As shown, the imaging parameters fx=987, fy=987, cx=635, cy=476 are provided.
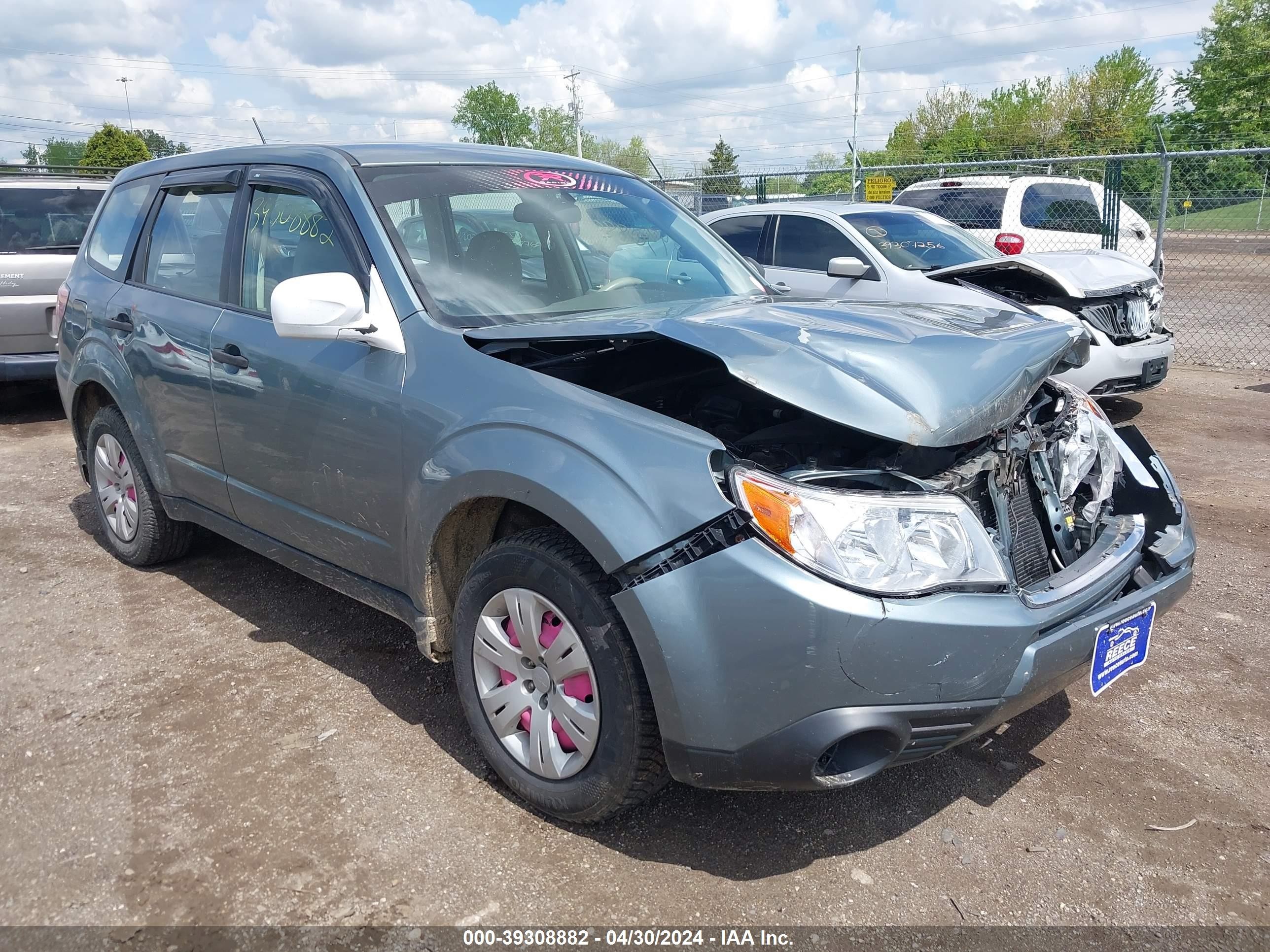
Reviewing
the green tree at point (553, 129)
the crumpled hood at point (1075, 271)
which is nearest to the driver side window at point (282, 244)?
the crumpled hood at point (1075, 271)

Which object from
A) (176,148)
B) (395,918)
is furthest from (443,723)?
(176,148)

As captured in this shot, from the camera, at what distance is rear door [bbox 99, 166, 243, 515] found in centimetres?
378

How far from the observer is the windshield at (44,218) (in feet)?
25.6

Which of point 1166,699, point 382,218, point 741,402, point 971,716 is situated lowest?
point 1166,699

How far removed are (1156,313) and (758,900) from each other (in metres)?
6.73

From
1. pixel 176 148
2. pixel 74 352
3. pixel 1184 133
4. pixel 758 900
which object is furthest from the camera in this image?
pixel 1184 133

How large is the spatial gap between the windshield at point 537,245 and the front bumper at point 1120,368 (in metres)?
Result: 4.06

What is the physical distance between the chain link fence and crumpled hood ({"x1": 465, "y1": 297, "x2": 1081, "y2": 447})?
674cm

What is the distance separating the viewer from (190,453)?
3.94m

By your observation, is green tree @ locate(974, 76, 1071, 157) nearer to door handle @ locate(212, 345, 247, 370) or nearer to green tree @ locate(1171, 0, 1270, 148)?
green tree @ locate(1171, 0, 1270, 148)

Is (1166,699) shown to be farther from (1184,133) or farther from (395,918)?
(1184,133)

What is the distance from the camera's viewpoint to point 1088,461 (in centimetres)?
314

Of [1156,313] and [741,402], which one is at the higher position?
[741,402]

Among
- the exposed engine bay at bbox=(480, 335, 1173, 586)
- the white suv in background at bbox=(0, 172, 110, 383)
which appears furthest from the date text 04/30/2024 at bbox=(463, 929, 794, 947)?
the white suv in background at bbox=(0, 172, 110, 383)
